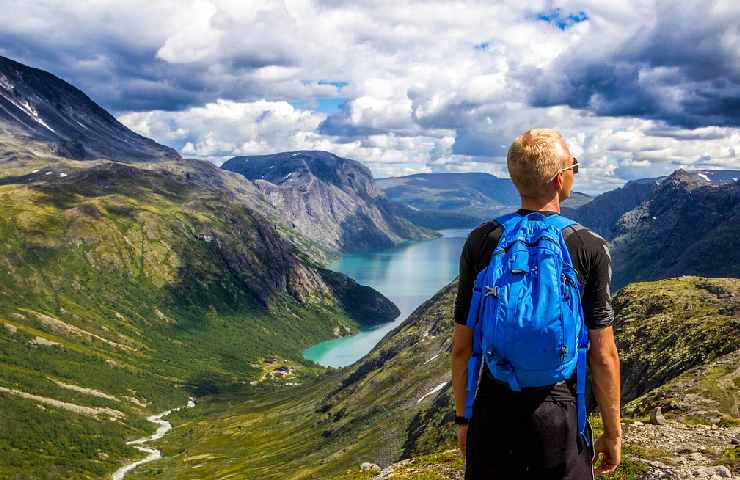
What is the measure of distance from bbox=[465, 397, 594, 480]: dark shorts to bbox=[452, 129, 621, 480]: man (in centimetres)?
2

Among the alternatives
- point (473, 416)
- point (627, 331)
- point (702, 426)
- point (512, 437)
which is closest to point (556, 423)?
point (512, 437)

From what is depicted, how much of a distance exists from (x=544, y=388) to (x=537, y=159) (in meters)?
3.83

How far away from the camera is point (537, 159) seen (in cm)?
1073

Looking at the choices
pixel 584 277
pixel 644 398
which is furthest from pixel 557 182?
pixel 644 398

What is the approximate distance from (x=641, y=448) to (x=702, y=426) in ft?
17.3

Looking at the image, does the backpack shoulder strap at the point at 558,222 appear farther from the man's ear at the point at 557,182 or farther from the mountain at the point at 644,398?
the mountain at the point at 644,398

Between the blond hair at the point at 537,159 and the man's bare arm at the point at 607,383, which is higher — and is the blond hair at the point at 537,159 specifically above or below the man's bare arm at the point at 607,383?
above

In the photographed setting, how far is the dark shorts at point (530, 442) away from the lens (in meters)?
10.5

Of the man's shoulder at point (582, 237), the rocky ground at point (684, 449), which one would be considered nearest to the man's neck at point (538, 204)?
the man's shoulder at point (582, 237)

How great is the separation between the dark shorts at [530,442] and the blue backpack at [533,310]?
448mm

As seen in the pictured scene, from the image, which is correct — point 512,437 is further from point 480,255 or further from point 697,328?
point 697,328

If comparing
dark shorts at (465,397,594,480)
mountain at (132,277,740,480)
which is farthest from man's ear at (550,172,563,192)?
mountain at (132,277,740,480)

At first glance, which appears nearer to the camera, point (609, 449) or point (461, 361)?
point (609, 449)

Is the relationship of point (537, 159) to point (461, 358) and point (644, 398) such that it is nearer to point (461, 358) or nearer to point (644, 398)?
point (461, 358)
